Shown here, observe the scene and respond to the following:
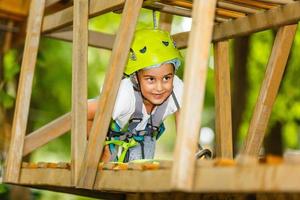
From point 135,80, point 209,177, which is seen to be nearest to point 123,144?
point 135,80

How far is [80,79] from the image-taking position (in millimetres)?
6574

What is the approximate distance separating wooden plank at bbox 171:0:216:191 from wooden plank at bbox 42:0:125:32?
1.74 meters

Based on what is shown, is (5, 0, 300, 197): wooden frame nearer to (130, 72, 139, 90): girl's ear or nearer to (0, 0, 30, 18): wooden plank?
(130, 72, 139, 90): girl's ear

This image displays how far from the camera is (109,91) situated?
19.4 feet

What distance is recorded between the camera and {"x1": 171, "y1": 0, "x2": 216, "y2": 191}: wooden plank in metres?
4.40

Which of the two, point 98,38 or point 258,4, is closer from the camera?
point 258,4

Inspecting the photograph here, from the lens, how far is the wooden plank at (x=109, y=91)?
5852mm

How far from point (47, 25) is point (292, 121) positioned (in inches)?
270

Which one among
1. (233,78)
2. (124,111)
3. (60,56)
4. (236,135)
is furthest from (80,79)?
(60,56)

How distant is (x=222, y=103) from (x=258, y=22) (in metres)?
0.84

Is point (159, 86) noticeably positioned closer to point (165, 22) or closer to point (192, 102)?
point (192, 102)

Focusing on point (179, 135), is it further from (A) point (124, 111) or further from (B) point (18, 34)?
(B) point (18, 34)

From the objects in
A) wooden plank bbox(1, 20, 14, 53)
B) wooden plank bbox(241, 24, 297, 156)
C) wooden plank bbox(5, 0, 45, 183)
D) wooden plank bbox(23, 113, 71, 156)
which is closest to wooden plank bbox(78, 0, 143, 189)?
wooden plank bbox(5, 0, 45, 183)

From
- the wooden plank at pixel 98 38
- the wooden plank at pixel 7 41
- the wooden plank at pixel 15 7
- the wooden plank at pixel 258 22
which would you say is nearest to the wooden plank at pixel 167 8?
the wooden plank at pixel 258 22
